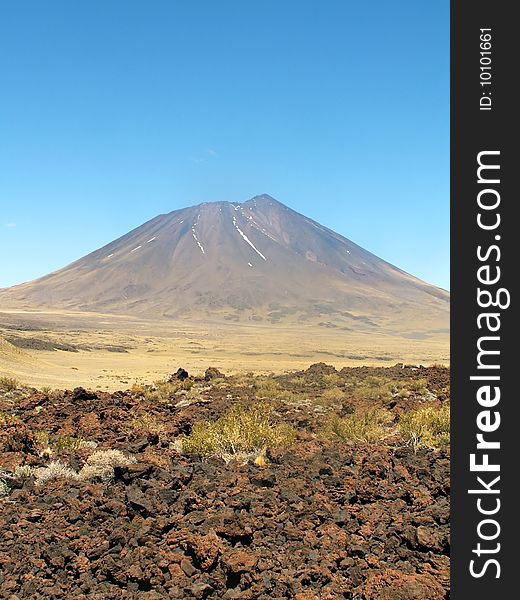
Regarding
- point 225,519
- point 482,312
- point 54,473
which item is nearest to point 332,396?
point 54,473

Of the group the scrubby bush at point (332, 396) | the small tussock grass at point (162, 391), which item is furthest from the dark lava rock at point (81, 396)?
the scrubby bush at point (332, 396)

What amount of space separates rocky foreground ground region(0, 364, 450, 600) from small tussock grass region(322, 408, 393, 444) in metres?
0.09

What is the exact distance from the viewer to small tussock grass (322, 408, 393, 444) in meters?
8.60

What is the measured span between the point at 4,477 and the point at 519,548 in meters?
5.70

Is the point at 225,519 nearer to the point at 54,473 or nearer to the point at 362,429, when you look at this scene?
the point at 54,473

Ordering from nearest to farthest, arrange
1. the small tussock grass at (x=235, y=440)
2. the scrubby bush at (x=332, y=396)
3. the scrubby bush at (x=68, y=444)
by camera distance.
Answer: the small tussock grass at (x=235, y=440)
the scrubby bush at (x=68, y=444)
the scrubby bush at (x=332, y=396)

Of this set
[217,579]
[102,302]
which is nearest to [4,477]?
[217,579]

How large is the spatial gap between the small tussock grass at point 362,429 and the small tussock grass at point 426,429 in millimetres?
389

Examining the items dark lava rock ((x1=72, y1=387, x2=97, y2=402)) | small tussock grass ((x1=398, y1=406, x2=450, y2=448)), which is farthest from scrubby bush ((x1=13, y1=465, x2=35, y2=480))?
dark lava rock ((x1=72, y1=387, x2=97, y2=402))

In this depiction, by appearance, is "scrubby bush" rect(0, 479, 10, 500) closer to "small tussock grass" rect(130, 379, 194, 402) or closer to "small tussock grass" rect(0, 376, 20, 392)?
"small tussock grass" rect(130, 379, 194, 402)

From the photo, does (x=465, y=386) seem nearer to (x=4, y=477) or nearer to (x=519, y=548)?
(x=519, y=548)

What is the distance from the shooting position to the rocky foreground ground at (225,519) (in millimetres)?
4027

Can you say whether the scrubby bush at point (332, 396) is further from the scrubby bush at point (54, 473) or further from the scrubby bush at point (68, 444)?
the scrubby bush at point (54, 473)

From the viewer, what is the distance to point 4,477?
647cm
